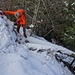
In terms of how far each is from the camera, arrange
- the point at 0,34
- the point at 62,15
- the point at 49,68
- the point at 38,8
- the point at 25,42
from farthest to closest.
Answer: the point at 62,15 → the point at 38,8 → the point at 25,42 → the point at 0,34 → the point at 49,68

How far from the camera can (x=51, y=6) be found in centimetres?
1636

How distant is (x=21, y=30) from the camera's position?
40.1ft

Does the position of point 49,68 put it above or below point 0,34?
below

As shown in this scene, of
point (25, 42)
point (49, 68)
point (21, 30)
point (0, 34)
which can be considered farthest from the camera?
point (21, 30)

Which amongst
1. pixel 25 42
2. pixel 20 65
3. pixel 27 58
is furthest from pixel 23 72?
pixel 25 42

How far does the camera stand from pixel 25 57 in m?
9.27

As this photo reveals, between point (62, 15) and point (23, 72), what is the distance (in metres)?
8.70

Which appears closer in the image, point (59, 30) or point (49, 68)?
point (49, 68)

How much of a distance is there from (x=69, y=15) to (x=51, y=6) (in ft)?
5.26

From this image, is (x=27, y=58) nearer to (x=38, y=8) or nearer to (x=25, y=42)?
(x=25, y=42)

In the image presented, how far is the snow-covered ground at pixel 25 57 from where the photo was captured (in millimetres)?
8414

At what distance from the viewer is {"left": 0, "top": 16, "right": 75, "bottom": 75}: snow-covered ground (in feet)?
27.6

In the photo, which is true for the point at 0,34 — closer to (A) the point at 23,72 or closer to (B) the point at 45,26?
(A) the point at 23,72

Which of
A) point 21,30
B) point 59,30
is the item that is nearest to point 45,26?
point 59,30
